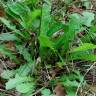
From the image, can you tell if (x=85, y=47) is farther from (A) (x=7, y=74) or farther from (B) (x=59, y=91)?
(A) (x=7, y=74)

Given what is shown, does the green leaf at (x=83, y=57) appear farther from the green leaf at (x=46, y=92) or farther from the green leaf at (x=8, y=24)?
the green leaf at (x=8, y=24)

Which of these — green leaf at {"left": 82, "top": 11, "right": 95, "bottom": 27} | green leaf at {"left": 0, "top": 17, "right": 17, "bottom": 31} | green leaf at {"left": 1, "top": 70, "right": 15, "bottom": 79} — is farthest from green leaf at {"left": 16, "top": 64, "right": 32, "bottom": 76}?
green leaf at {"left": 82, "top": 11, "right": 95, "bottom": 27}

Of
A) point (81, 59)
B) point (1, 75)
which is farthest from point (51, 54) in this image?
point (1, 75)

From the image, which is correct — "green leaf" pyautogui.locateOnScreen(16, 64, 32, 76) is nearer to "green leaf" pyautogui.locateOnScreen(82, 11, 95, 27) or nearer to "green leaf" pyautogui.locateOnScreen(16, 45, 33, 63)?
"green leaf" pyautogui.locateOnScreen(16, 45, 33, 63)

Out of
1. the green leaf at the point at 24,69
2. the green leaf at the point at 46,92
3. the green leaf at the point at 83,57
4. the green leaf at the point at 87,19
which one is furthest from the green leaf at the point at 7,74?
the green leaf at the point at 87,19

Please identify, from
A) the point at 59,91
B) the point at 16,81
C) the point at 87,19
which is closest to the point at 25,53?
the point at 16,81

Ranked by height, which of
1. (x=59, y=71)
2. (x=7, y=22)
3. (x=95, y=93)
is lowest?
(x=95, y=93)

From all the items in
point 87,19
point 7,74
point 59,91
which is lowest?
point 59,91

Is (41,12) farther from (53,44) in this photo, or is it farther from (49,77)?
(49,77)
